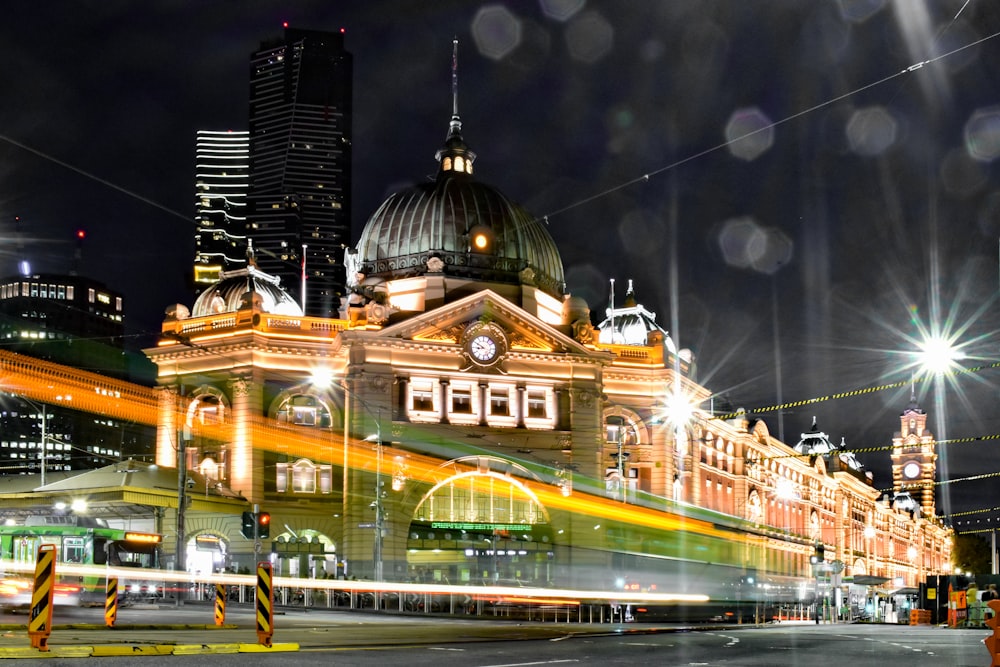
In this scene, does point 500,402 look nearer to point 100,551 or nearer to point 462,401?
point 462,401

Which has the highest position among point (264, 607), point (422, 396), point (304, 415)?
point (422, 396)

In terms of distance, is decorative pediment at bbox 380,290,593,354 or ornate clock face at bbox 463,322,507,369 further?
ornate clock face at bbox 463,322,507,369

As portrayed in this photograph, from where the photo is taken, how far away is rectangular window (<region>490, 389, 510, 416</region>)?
86812 mm

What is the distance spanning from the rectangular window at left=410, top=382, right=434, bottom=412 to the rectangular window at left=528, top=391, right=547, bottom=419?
22.9ft

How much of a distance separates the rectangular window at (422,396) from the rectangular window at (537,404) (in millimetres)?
6967

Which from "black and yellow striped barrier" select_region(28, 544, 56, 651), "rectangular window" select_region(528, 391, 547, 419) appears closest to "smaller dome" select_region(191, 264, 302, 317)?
"rectangular window" select_region(528, 391, 547, 419)

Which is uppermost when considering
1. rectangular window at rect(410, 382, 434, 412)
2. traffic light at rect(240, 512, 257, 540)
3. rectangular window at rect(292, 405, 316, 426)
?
rectangular window at rect(410, 382, 434, 412)

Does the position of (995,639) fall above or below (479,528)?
below

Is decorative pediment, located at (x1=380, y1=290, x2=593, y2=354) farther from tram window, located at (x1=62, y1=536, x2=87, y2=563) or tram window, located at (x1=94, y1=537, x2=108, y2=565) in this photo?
tram window, located at (x1=62, y1=536, x2=87, y2=563)

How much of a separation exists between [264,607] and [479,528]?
188 feet

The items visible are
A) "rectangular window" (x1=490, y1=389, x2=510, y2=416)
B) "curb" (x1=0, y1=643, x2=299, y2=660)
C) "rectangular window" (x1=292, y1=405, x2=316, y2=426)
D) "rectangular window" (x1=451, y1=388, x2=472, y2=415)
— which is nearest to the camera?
"curb" (x1=0, y1=643, x2=299, y2=660)

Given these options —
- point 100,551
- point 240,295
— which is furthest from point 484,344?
point 100,551

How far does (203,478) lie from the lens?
84938 mm

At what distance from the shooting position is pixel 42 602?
2209cm
